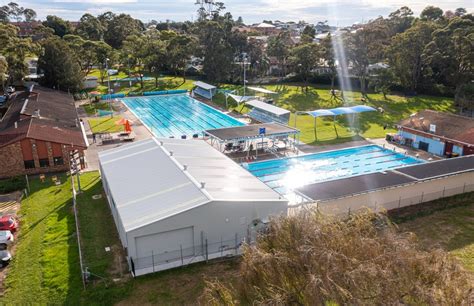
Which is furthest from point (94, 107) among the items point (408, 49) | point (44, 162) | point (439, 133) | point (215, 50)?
point (408, 49)

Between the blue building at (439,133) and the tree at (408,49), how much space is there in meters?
18.4

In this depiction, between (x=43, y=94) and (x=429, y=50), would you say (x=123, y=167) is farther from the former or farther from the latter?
(x=429, y=50)

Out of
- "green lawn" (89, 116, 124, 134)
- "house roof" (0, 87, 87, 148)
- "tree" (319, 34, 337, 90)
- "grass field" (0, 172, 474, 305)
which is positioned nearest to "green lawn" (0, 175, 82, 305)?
"grass field" (0, 172, 474, 305)

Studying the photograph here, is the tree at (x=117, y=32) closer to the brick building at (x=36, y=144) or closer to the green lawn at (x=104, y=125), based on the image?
the green lawn at (x=104, y=125)

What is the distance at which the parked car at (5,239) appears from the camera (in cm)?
1798

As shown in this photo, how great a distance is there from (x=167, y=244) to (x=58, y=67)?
39247 mm

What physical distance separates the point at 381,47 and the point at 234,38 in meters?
25.0

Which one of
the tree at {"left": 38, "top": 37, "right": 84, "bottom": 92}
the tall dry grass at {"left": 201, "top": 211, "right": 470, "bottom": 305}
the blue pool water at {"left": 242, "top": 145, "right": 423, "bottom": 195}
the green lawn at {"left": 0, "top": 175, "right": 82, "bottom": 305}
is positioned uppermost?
the tree at {"left": 38, "top": 37, "right": 84, "bottom": 92}

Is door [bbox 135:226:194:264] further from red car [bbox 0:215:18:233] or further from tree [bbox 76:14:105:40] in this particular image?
tree [bbox 76:14:105:40]

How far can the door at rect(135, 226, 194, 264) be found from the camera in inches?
642

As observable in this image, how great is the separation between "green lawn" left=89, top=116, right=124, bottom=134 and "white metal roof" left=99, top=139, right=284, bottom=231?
12.5 metres

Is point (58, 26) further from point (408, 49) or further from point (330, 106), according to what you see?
point (408, 49)

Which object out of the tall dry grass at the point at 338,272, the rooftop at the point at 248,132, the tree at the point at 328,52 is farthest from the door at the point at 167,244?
the tree at the point at 328,52

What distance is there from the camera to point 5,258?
16.9 meters
